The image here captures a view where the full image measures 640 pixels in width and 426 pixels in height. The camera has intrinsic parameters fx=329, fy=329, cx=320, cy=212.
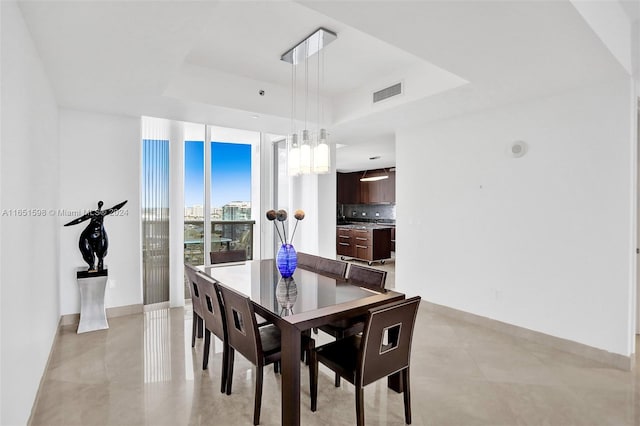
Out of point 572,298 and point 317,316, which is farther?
point 572,298

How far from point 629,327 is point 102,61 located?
4.74 meters

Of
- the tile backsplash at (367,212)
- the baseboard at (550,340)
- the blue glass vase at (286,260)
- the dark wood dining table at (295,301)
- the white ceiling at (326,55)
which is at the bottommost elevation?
the baseboard at (550,340)

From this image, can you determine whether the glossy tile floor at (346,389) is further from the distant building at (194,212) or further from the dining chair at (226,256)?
the distant building at (194,212)

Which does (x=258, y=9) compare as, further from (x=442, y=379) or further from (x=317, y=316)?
(x=442, y=379)

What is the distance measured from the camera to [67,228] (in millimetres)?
3707

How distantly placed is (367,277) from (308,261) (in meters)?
0.94

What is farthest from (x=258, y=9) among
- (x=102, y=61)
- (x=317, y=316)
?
(x=317, y=316)

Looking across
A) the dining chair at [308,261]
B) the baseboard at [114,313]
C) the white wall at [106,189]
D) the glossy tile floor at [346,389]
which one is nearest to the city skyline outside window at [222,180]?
the white wall at [106,189]

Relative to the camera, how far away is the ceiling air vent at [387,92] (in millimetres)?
3505

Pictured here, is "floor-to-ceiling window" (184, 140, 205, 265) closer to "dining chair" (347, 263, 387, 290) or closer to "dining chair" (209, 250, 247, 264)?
"dining chair" (209, 250, 247, 264)

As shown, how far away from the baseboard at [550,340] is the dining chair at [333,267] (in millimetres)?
1806

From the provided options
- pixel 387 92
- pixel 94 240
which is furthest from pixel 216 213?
pixel 387 92

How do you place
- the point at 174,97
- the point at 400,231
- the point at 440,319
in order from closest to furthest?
the point at 174,97 → the point at 440,319 → the point at 400,231

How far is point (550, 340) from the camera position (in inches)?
125
